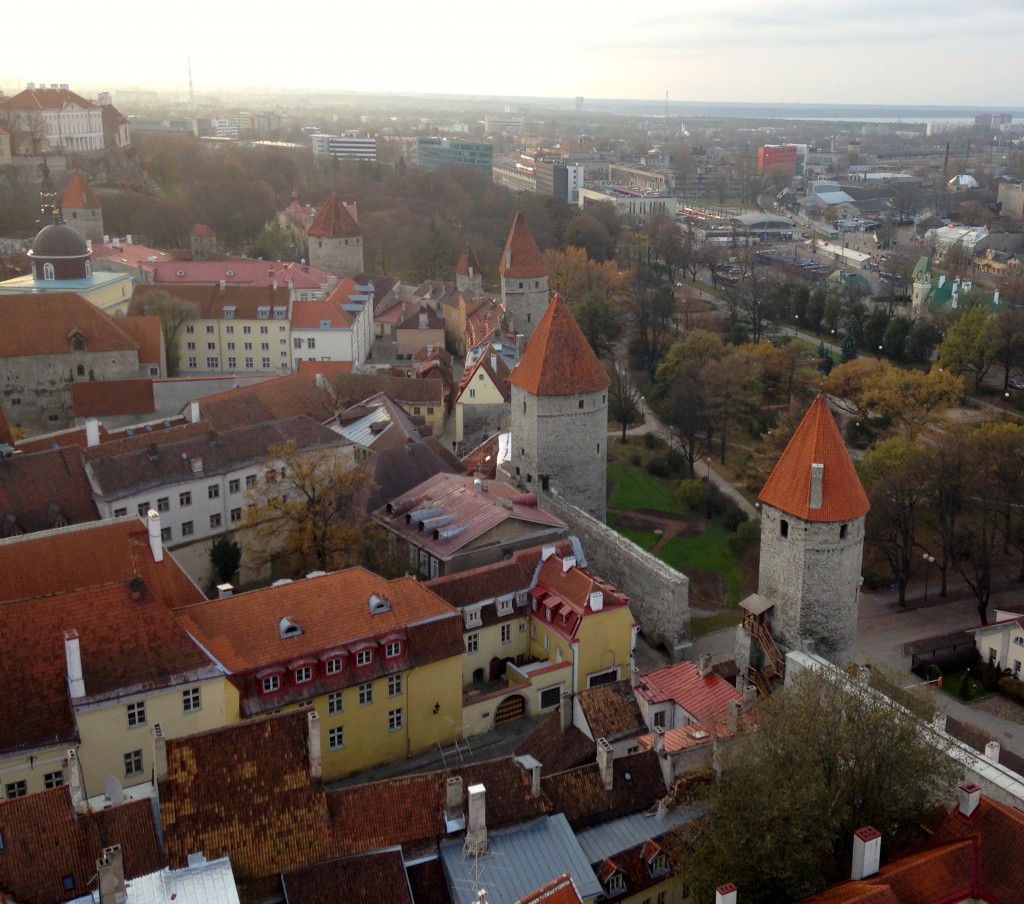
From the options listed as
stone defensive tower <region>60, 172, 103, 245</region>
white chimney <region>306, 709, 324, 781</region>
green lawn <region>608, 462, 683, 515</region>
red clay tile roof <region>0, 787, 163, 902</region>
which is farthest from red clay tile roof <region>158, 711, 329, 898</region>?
stone defensive tower <region>60, 172, 103, 245</region>

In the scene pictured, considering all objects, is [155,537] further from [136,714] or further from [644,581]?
[644,581]

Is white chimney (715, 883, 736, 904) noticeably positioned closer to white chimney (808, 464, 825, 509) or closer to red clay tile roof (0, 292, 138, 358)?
white chimney (808, 464, 825, 509)

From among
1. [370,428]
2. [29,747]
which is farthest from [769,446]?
[29,747]

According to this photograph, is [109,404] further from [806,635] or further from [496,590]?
[806,635]

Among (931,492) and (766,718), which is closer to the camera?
(766,718)

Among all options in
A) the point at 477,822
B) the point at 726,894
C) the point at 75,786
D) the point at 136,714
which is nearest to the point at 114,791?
the point at 75,786
